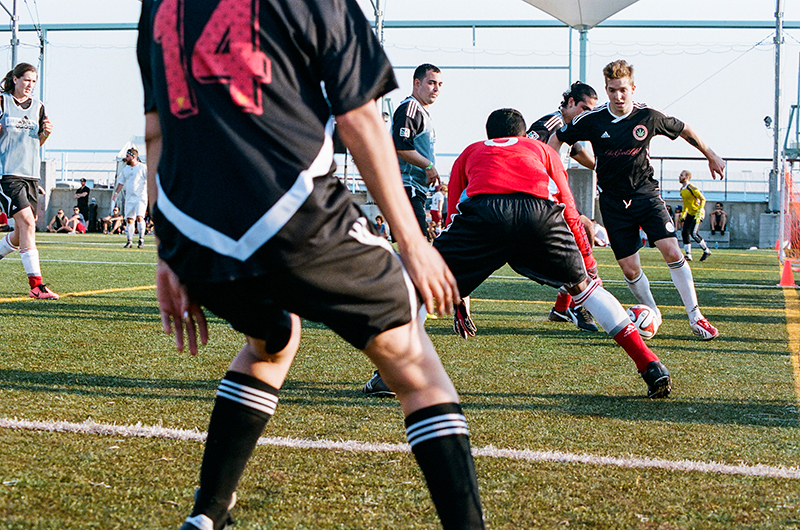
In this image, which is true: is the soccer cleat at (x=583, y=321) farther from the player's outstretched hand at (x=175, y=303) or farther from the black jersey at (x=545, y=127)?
the player's outstretched hand at (x=175, y=303)

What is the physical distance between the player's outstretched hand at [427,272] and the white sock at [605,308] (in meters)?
2.69

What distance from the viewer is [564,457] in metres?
2.97

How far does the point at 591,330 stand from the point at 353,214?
510cm

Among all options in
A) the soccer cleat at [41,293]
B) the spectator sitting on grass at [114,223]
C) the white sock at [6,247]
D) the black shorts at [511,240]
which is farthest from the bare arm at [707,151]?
the spectator sitting on grass at [114,223]

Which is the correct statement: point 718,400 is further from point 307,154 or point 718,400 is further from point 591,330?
point 307,154

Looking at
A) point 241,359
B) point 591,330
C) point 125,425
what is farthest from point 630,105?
point 241,359

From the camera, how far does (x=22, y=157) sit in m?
8.09

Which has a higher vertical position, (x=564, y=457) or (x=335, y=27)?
(x=335, y=27)

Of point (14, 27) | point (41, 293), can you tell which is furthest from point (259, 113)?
point (14, 27)

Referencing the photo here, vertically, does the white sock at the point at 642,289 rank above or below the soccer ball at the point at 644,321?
below

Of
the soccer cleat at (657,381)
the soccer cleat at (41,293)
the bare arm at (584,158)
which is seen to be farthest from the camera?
the soccer cleat at (41,293)

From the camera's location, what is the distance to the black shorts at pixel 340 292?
5.58 feet

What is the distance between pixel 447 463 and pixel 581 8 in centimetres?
2595

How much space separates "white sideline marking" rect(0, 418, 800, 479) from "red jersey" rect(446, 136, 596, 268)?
66.1 inches
